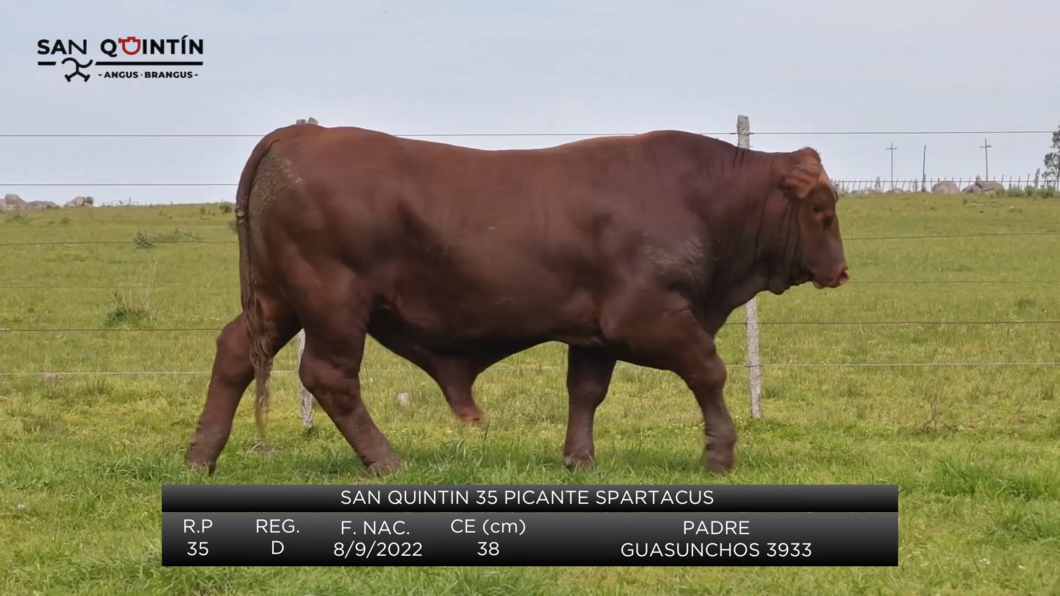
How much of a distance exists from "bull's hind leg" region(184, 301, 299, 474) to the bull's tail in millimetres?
139

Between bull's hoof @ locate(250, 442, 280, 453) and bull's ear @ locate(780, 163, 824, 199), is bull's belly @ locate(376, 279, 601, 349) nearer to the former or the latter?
bull's ear @ locate(780, 163, 824, 199)

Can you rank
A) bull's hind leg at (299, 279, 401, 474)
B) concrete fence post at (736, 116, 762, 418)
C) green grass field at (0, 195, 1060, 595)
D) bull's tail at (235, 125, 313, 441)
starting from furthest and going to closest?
1. concrete fence post at (736, 116, 762, 418)
2. bull's tail at (235, 125, 313, 441)
3. bull's hind leg at (299, 279, 401, 474)
4. green grass field at (0, 195, 1060, 595)

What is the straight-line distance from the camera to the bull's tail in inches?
251

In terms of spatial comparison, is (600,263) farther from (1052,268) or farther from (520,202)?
(1052,268)

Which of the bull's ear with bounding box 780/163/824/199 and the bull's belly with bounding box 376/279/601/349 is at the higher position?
the bull's ear with bounding box 780/163/824/199

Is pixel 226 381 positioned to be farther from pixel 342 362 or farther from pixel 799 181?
pixel 799 181

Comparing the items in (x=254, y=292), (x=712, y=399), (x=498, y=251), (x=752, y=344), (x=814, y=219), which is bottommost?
(x=712, y=399)

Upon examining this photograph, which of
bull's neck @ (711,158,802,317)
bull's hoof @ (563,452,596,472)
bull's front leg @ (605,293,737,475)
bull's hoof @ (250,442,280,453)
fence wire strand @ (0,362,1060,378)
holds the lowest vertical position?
bull's hoof @ (250,442,280,453)

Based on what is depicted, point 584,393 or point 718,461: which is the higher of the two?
point 584,393

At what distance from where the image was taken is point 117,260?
2236cm

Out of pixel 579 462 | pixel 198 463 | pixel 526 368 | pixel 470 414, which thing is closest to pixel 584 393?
pixel 579 462

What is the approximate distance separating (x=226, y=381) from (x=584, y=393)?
75.8 inches

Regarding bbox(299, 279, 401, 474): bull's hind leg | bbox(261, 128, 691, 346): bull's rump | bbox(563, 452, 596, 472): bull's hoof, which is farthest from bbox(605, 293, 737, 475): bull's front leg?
bbox(299, 279, 401, 474): bull's hind leg

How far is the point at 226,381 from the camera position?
6688mm
